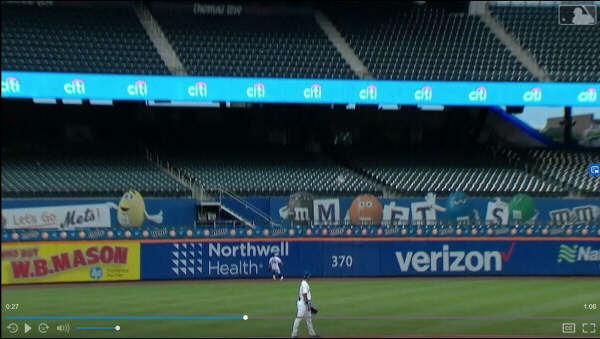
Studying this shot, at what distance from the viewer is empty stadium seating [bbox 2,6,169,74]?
37.6m

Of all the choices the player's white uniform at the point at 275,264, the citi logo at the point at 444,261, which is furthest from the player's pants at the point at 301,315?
the citi logo at the point at 444,261

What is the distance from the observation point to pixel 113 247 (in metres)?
30.2

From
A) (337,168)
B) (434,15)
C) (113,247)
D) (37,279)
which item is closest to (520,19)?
(434,15)

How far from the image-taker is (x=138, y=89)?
37062 mm

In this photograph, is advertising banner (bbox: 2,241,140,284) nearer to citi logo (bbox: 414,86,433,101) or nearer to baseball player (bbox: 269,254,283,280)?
baseball player (bbox: 269,254,283,280)

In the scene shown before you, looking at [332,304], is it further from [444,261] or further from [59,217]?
[59,217]

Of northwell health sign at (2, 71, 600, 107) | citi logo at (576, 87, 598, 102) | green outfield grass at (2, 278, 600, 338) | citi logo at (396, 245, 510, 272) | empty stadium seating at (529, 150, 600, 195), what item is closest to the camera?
green outfield grass at (2, 278, 600, 338)

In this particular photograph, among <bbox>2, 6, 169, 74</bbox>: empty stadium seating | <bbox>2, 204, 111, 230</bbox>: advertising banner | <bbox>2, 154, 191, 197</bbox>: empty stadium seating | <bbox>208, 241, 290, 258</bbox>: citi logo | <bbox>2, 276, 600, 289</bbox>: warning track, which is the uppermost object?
<bbox>2, 6, 169, 74</bbox>: empty stadium seating

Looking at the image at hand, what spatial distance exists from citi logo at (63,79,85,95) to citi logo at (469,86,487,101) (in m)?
19.5

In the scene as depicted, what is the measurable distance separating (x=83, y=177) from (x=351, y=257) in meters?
13.6

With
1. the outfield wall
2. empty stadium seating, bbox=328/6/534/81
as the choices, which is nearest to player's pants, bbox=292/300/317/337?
the outfield wall

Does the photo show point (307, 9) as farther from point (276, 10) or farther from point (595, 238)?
point (595, 238)

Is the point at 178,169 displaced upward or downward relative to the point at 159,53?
downward

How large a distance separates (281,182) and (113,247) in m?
10.7
